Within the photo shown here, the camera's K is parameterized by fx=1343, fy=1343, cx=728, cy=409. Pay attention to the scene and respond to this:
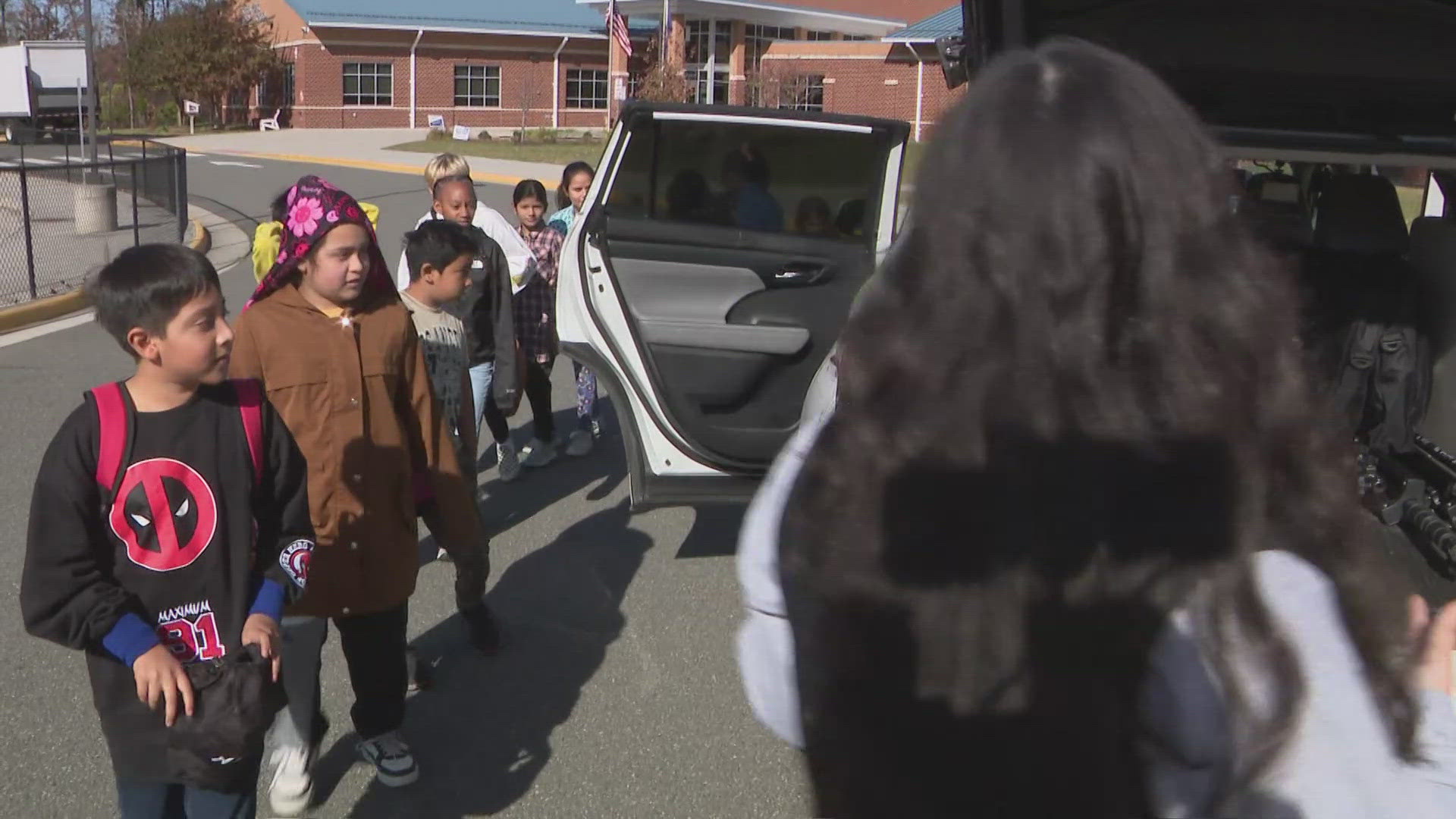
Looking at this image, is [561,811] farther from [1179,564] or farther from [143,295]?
[1179,564]

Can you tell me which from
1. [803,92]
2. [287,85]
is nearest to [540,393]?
[803,92]

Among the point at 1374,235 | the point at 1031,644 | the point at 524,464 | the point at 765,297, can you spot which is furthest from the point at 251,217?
the point at 1031,644

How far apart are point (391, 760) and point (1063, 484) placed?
2983 mm

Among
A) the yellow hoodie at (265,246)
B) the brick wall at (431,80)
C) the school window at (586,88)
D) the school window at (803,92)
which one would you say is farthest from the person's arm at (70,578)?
the school window at (586,88)

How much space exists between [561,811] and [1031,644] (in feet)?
9.09

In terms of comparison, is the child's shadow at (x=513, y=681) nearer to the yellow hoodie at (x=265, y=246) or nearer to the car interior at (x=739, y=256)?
the car interior at (x=739, y=256)

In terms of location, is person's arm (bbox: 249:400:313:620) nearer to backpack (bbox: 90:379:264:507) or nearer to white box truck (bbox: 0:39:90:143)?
backpack (bbox: 90:379:264:507)

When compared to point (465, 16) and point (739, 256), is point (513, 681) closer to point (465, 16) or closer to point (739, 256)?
point (739, 256)

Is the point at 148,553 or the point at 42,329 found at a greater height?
the point at 148,553

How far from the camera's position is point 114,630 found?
242cm

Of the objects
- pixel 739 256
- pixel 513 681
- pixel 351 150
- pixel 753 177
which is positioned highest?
pixel 351 150

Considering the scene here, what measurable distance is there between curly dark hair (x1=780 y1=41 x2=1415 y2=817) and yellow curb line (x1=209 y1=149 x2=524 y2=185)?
26.7 m

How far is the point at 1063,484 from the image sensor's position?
1097 millimetres

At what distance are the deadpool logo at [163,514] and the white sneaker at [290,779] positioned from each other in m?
1.09
